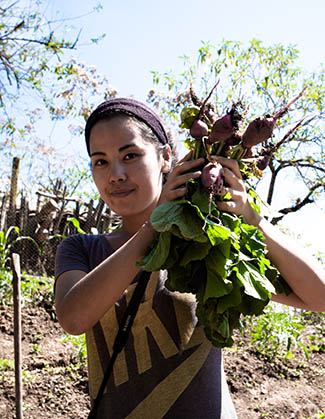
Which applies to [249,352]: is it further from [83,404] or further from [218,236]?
[218,236]

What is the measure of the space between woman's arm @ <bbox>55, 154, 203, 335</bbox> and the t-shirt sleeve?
0.15 m

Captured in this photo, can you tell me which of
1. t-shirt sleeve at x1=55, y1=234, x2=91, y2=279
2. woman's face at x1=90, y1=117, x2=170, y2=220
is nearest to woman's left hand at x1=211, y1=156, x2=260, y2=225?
woman's face at x1=90, y1=117, x2=170, y2=220

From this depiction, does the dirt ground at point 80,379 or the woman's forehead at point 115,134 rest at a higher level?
the woman's forehead at point 115,134

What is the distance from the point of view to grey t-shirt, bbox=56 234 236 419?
1314mm

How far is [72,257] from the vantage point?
1426mm

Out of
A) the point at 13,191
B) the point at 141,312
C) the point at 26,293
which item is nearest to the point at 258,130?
the point at 141,312

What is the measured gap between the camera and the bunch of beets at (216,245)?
1004 mm

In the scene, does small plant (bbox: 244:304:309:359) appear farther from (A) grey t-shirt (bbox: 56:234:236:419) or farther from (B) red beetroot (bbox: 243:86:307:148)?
(B) red beetroot (bbox: 243:86:307:148)

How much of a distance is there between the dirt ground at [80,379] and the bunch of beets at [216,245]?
2.67 meters

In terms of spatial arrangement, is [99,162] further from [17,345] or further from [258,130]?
[17,345]

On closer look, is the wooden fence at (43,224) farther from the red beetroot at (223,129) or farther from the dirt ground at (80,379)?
the red beetroot at (223,129)

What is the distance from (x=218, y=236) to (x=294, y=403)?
3.21 metres

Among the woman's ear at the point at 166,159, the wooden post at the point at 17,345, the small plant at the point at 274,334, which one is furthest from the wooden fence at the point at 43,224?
the woman's ear at the point at 166,159

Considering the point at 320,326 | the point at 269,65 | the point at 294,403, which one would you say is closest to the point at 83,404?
the point at 294,403
